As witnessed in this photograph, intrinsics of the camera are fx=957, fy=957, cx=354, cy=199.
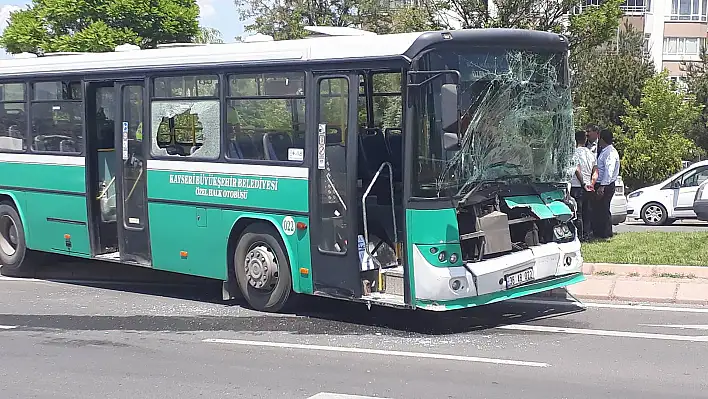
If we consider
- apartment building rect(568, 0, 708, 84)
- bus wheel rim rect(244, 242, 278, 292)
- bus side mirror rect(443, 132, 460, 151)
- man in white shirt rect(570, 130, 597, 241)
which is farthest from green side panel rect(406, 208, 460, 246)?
apartment building rect(568, 0, 708, 84)

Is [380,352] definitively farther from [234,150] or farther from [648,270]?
[648,270]

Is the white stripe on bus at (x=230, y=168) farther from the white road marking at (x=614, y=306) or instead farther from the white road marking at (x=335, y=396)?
the white road marking at (x=335, y=396)

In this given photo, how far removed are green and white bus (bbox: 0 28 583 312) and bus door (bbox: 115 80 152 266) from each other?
0.08 ft

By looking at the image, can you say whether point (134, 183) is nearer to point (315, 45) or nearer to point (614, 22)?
point (315, 45)

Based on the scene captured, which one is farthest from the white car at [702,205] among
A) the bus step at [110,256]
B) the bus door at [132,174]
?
the bus step at [110,256]

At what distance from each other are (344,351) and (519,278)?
1973 millimetres

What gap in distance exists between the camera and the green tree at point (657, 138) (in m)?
34.7

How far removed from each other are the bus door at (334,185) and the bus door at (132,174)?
9.35 feet

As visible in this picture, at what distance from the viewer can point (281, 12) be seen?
46094mm

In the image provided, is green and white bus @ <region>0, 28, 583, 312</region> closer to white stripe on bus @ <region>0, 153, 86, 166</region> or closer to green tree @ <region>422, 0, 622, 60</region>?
white stripe on bus @ <region>0, 153, 86, 166</region>

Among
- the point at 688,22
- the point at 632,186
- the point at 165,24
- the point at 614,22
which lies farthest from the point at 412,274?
the point at 688,22

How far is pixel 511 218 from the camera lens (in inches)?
381

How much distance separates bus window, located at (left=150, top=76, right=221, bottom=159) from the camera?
11.0 metres

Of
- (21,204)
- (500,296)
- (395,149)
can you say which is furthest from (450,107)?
(21,204)
